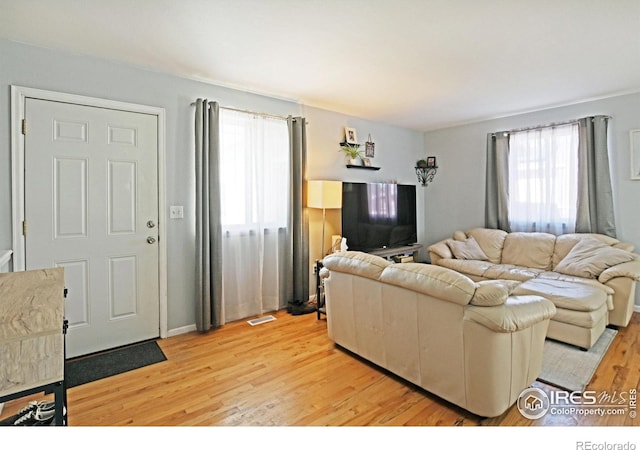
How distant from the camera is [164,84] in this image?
3.15 meters

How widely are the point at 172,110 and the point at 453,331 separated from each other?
2.99 m

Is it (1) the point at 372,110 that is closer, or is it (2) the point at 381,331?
(2) the point at 381,331

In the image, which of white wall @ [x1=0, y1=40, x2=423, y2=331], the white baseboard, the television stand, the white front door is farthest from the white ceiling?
the white baseboard

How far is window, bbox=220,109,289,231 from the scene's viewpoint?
11.6ft

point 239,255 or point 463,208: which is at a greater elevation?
point 463,208

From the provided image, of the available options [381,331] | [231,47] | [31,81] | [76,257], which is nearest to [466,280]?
[381,331]

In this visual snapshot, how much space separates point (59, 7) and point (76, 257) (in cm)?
178

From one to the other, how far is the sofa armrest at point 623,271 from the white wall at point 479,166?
75cm

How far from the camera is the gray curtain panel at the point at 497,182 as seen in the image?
4887mm

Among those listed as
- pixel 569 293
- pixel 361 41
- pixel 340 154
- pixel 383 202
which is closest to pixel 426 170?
pixel 383 202

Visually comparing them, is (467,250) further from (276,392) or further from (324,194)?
(276,392)

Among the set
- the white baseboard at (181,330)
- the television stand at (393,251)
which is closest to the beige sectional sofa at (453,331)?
the white baseboard at (181,330)

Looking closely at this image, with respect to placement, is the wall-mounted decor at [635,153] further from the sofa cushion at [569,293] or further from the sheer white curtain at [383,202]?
the sheer white curtain at [383,202]
